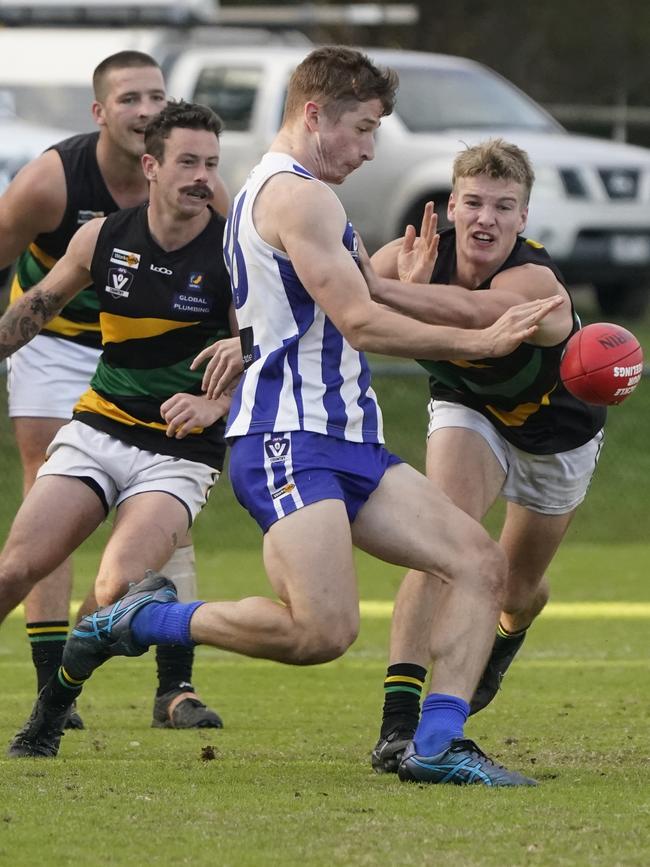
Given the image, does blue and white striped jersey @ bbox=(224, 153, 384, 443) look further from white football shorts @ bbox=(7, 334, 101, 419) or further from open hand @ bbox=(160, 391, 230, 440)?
white football shorts @ bbox=(7, 334, 101, 419)

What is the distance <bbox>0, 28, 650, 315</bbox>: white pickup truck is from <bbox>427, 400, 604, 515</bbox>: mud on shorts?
1017cm

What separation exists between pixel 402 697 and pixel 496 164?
6.04ft

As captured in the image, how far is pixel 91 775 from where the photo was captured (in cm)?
605

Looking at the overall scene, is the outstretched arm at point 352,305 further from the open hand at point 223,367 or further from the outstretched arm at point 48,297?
the outstretched arm at point 48,297

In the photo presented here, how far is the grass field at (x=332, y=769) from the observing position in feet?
16.0

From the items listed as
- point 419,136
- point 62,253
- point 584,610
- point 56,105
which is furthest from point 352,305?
point 56,105

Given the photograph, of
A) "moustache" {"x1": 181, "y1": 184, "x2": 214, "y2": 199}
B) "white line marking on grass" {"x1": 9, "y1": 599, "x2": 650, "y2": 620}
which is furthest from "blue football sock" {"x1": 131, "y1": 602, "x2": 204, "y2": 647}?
"white line marking on grass" {"x1": 9, "y1": 599, "x2": 650, "y2": 620}

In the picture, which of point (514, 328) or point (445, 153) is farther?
point (445, 153)

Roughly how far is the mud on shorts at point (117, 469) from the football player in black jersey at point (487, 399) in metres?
0.86

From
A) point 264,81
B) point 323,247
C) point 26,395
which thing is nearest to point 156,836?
point 323,247

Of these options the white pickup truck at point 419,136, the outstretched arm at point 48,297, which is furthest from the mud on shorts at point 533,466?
the white pickup truck at point 419,136

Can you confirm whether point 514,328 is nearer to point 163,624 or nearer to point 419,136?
point 163,624

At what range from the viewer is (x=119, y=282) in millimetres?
6832

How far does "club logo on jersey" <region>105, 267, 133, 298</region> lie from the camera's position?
6828mm
